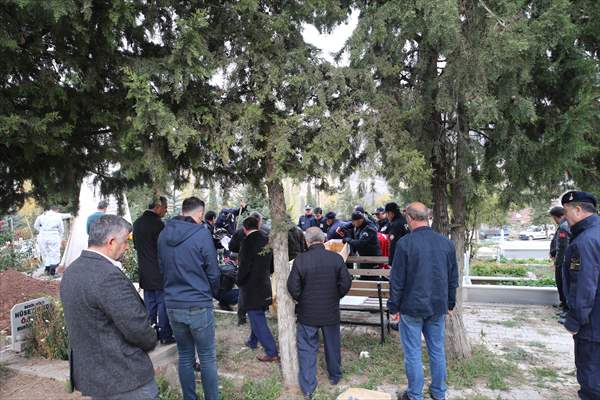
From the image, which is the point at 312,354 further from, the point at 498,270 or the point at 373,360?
the point at 498,270

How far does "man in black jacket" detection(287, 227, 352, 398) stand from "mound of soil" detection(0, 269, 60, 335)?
4663 mm

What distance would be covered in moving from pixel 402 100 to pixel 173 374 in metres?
3.90

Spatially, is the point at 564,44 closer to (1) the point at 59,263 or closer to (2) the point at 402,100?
(2) the point at 402,100

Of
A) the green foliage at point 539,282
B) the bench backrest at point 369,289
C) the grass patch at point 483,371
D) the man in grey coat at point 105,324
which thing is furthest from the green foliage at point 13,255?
the green foliage at point 539,282

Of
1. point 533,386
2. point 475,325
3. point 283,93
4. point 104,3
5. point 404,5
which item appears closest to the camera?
point 104,3

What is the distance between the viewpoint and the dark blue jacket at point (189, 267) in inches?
143

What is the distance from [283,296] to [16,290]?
5929 mm

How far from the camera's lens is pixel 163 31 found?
397 centimetres

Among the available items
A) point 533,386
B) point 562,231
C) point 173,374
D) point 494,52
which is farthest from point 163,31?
point 562,231

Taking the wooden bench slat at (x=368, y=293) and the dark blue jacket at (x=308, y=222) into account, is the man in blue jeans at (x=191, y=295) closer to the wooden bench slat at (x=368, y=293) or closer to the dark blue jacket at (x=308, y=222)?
the wooden bench slat at (x=368, y=293)

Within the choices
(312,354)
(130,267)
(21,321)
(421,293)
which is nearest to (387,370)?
(312,354)

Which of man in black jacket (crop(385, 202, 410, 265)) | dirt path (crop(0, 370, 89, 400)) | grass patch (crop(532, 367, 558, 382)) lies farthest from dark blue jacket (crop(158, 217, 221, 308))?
grass patch (crop(532, 367, 558, 382))

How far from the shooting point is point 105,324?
238cm

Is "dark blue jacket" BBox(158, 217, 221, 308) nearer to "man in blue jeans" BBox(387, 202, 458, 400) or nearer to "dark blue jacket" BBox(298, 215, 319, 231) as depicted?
"man in blue jeans" BBox(387, 202, 458, 400)
